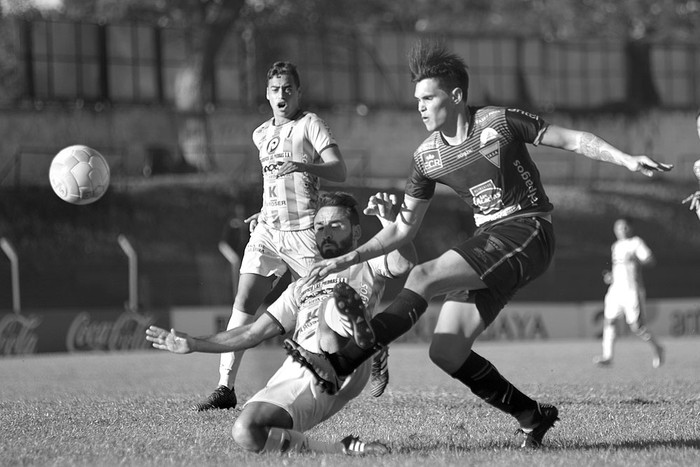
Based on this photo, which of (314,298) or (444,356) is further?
(314,298)

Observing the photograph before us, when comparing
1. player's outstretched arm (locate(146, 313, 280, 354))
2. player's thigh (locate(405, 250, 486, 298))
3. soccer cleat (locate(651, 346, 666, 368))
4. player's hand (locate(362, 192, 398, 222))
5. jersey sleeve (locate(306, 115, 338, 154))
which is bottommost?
soccer cleat (locate(651, 346, 666, 368))

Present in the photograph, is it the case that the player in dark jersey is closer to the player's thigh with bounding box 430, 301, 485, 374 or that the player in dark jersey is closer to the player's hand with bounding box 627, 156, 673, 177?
the player's thigh with bounding box 430, 301, 485, 374

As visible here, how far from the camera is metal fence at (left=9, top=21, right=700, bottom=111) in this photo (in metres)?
34.2

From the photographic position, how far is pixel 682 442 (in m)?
6.23

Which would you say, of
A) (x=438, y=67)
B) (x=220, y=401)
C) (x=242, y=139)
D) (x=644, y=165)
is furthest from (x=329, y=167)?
(x=242, y=139)

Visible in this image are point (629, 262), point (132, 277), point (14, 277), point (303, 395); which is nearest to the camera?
point (303, 395)

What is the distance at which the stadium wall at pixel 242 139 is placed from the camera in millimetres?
32625

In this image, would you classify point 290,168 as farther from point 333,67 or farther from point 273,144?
point 333,67

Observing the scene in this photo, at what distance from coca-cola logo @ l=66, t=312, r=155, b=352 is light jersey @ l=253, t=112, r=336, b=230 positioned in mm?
14285

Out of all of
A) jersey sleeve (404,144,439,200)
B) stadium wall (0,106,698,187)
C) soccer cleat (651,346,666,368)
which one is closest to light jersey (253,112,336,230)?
jersey sleeve (404,144,439,200)

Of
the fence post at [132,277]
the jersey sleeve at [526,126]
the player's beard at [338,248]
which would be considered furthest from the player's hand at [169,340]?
the fence post at [132,277]

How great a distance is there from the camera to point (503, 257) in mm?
A: 5879

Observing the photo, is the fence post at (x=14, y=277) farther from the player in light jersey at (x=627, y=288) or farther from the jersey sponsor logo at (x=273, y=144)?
the jersey sponsor logo at (x=273, y=144)

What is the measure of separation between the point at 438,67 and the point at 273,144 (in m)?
2.17
